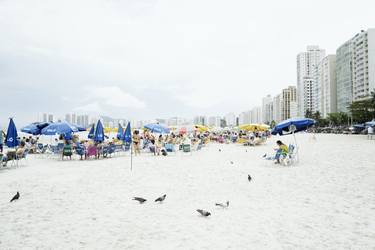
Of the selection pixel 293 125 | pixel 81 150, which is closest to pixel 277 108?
pixel 293 125

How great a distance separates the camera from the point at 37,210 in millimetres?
5508

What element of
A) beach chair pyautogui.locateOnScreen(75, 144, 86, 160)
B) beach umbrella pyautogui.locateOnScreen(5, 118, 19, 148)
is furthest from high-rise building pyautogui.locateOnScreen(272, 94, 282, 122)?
beach umbrella pyautogui.locateOnScreen(5, 118, 19, 148)

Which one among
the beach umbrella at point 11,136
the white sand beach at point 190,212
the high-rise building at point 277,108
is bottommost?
the white sand beach at point 190,212

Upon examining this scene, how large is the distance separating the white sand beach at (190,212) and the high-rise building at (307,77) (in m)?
150

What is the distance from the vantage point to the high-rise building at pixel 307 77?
146 m

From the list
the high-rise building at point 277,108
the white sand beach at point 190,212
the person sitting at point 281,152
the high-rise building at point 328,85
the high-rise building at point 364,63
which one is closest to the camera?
the white sand beach at point 190,212

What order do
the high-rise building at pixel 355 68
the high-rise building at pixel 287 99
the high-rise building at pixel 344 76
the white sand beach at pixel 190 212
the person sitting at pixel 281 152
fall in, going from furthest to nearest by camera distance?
the high-rise building at pixel 287 99
the high-rise building at pixel 344 76
the high-rise building at pixel 355 68
the person sitting at pixel 281 152
the white sand beach at pixel 190 212

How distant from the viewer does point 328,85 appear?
120062 millimetres

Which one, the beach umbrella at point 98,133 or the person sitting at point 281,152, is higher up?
the beach umbrella at point 98,133

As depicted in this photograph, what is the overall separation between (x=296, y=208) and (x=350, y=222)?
1.05 meters

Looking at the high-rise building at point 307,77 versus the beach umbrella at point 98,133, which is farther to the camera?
the high-rise building at point 307,77

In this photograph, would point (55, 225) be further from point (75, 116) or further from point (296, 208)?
point (75, 116)

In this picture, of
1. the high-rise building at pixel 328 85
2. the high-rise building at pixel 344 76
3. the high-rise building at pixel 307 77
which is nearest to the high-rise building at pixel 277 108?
the high-rise building at pixel 307 77

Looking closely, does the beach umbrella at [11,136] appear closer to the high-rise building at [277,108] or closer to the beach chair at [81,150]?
the beach chair at [81,150]
